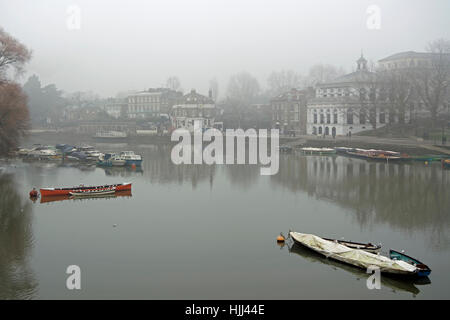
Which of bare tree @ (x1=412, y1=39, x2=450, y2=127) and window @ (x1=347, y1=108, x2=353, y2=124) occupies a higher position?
bare tree @ (x1=412, y1=39, x2=450, y2=127)

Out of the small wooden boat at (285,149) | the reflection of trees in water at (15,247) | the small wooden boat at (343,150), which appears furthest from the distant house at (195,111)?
the reflection of trees in water at (15,247)

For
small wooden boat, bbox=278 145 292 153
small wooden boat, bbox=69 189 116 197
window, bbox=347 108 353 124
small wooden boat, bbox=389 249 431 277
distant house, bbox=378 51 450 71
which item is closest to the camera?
small wooden boat, bbox=389 249 431 277

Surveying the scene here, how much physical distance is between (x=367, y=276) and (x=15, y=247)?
11.9 meters

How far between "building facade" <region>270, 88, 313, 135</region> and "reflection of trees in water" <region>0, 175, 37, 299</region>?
45.1 metres

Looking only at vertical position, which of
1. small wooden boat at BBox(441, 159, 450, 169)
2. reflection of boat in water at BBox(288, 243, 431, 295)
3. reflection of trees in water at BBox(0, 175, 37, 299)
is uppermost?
small wooden boat at BBox(441, 159, 450, 169)

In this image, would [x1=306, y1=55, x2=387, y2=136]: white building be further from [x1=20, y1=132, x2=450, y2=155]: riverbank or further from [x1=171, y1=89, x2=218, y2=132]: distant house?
[x1=171, y1=89, x2=218, y2=132]: distant house

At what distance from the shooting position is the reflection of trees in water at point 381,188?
63.8ft

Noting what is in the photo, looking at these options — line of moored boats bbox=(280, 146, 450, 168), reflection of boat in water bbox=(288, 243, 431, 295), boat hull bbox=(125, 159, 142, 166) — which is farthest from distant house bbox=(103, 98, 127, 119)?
reflection of boat in water bbox=(288, 243, 431, 295)

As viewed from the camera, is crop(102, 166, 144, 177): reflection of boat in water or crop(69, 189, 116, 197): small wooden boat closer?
crop(69, 189, 116, 197): small wooden boat

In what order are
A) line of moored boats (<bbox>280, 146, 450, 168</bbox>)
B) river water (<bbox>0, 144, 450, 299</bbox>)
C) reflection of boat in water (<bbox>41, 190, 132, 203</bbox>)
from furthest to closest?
1. line of moored boats (<bbox>280, 146, 450, 168</bbox>)
2. reflection of boat in water (<bbox>41, 190, 132, 203</bbox>)
3. river water (<bbox>0, 144, 450, 299</bbox>)

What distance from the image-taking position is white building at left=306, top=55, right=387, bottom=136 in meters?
52.8

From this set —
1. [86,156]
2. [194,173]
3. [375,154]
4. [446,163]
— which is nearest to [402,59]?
[375,154]

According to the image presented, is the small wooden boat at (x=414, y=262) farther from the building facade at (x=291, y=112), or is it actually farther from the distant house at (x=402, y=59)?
the distant house at (x=402, y=59)
